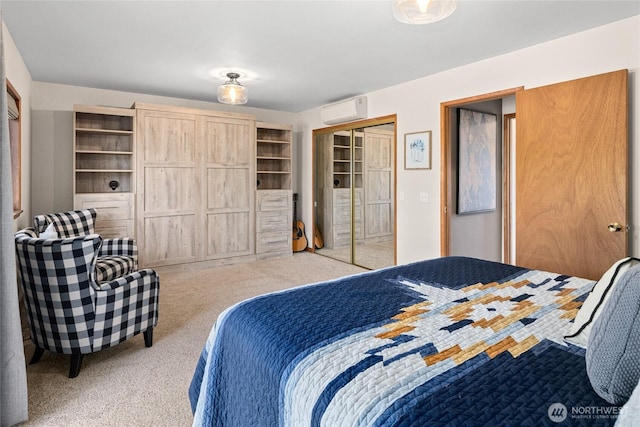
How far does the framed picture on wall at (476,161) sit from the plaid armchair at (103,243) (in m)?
3.67

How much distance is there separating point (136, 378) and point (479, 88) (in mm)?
3925

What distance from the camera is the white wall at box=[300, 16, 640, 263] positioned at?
278 centimetres

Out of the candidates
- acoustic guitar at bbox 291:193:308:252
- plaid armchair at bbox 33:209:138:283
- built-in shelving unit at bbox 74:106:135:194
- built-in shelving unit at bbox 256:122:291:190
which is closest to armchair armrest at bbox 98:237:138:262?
plaid armchair at bbox 33:209:138:283

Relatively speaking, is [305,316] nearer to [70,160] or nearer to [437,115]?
[437,115]

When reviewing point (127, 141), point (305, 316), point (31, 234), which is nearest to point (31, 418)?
point (31, 234)

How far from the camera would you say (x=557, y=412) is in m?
0.87

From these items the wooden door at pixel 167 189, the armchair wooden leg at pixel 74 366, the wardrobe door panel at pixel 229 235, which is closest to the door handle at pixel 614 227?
the armchair wooden leg at pixel 74 366

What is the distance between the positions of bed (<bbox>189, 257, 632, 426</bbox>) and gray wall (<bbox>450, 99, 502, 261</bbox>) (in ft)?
7.83

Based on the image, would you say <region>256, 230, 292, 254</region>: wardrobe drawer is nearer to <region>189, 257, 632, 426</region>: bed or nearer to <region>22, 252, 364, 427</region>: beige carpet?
<region>22, 252, 364, 427</region>: beige carpet

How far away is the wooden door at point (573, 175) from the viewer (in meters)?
2.75

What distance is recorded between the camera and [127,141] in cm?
510

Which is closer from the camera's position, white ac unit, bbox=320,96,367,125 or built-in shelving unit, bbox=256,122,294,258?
white ac unit, bbox=320,96,367,125

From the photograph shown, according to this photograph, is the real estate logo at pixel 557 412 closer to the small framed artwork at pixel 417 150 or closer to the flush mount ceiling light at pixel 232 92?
the small framed artwork at pixel 417 150

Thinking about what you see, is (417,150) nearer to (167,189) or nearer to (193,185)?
(193,185)
